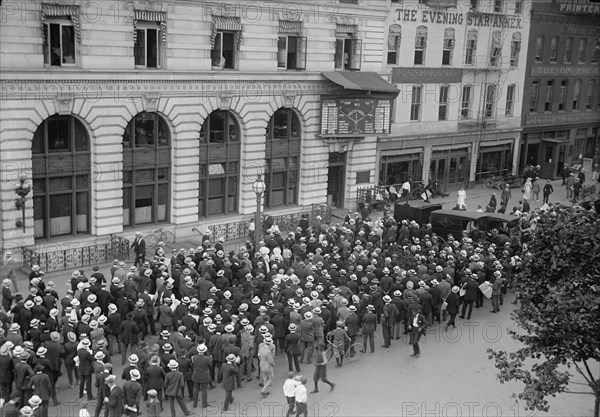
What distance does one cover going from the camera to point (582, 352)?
1493cm

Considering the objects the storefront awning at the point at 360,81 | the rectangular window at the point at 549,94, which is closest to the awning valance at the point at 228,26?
the storefront awning at the point at 360,81

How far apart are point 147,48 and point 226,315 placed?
1648cm

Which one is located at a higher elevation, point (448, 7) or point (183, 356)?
point (448, 7)

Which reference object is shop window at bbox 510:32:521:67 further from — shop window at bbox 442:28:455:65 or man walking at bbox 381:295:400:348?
man walking at bbox 381:295:400:348

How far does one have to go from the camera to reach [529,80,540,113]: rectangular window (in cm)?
5666

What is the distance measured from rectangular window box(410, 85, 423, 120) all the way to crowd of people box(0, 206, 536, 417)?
1794cm

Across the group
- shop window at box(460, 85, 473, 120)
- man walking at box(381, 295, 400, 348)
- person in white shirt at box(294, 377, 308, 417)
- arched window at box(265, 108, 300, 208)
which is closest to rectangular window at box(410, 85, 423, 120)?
shop window at box(460, 85, 473, 120)

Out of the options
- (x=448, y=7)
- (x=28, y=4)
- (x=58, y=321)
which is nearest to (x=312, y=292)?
(x=58, y=321)

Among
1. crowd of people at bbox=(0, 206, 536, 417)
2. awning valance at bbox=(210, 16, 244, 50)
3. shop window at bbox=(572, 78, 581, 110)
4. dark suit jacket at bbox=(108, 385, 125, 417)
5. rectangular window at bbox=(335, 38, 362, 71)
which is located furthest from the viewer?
Result: shop window at bbox=(572, 78, 581, 110)

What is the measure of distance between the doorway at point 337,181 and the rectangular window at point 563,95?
24519 millimetres

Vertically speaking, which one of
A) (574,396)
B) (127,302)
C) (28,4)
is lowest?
(574,396)

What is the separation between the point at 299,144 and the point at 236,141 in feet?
13.7

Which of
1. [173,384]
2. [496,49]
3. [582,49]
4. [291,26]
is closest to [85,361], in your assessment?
[173,384]

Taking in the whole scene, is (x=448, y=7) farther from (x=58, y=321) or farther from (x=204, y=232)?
(x=58, y=321)
